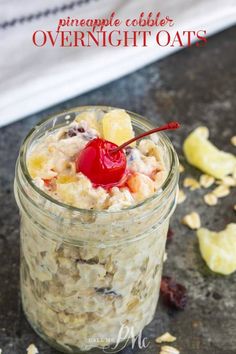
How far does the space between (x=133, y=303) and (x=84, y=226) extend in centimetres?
24

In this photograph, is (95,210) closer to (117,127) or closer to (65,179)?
(65,179)

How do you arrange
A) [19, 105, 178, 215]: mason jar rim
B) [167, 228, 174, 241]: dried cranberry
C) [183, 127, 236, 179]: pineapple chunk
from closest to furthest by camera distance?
[19, 105, 178, 215]: mason jar rim < [167, 228, 174, 241]: dried cranberry < [183, 127, 236, 179]: pineapple chunk

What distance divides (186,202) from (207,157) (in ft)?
0.44

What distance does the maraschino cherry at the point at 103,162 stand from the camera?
1.21 metres

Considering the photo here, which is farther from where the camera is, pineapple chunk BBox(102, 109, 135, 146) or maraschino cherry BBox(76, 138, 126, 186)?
pineapple chunk BBox(102, 109, 135, 146)

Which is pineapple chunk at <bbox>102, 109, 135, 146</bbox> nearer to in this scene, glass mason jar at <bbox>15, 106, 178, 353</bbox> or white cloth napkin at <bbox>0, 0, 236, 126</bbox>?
glass mason jar at <bbox>15, 106, 178, 353</bbox>

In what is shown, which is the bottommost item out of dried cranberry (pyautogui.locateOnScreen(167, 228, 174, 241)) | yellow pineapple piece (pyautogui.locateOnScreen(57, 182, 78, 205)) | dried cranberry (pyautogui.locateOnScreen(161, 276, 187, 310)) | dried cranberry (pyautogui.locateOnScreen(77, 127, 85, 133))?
dried cranberry (pyautogui.locateOnScreen(161, 276, 187, 310))

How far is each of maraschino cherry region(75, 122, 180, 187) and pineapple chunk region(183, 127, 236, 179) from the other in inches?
22.3

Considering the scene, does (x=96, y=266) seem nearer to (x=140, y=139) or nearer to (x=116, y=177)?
(x=116, y=177)

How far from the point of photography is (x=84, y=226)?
1.19 metres

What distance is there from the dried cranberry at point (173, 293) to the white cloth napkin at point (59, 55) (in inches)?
23.7

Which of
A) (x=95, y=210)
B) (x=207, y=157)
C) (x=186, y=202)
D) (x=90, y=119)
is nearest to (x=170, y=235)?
(x=186, y=202)

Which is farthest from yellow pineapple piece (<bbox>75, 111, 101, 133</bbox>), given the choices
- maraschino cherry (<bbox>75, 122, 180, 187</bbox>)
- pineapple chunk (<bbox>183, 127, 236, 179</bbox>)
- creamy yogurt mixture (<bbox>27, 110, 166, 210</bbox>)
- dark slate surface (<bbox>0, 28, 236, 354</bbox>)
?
pineapple chunk (<bbox>183, 127, 236, 179</bbox>)

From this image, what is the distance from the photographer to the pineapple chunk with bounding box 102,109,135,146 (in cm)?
132
